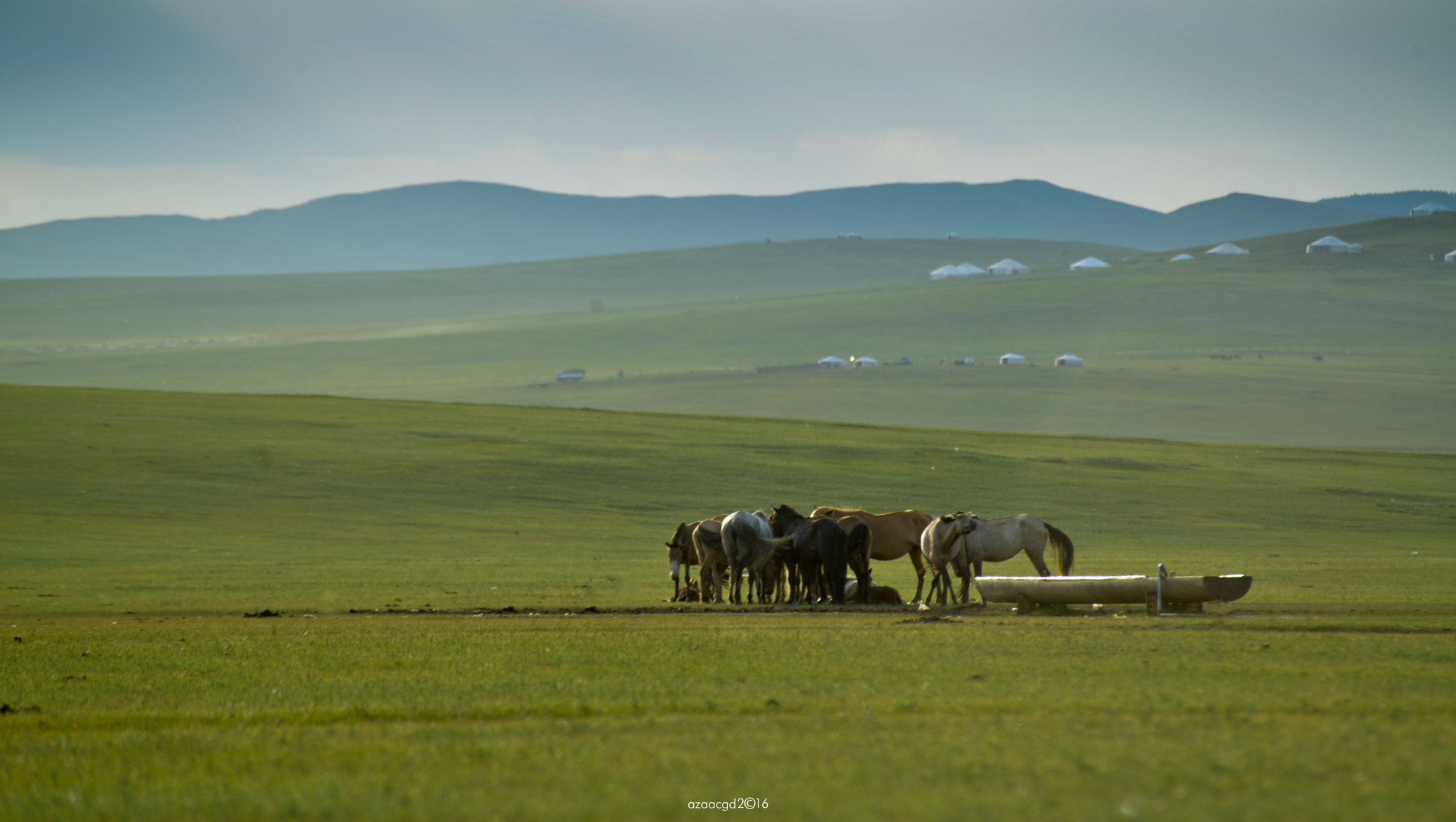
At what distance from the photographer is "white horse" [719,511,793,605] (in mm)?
21453

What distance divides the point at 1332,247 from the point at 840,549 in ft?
573

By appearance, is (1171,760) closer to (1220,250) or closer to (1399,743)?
(1399,743)

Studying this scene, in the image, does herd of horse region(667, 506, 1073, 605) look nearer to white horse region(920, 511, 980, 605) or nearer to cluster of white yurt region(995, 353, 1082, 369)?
white horse region(920, 511, 980, 605)

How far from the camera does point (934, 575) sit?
20812 millimetres

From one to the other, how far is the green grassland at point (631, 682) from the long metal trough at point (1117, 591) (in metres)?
0.30

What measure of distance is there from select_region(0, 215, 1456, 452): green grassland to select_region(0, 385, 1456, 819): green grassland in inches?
2028

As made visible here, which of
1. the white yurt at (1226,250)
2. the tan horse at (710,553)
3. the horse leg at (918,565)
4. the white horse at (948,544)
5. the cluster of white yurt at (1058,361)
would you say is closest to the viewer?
the white horse at (948,544)

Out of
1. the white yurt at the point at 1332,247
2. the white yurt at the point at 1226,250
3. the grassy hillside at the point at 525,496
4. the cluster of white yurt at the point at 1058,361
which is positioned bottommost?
the grassy hillside at the point at 525,496

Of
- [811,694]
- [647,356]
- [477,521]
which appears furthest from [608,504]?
[647,356]

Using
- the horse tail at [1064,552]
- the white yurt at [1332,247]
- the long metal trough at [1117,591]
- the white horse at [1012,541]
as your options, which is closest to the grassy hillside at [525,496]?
the horse tail at [1064,552]

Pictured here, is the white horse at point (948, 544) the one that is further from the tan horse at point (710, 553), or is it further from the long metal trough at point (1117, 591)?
the tan horse at point (710, 553)

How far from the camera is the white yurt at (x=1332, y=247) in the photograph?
17012 cm

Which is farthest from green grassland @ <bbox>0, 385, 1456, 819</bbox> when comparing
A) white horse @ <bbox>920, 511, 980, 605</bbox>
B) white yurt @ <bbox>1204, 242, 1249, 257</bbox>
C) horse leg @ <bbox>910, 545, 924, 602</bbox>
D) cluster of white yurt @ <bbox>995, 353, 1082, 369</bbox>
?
white yurt @ <bbox>1204, 242, 1249, 257</bbox>

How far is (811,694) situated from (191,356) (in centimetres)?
14824
